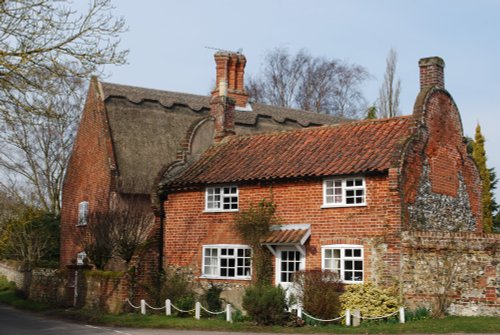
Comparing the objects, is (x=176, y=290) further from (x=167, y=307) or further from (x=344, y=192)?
(x=344, y=192)

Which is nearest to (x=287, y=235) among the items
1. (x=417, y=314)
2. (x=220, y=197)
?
(x=220, y=197)

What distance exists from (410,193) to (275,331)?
666 centimetres

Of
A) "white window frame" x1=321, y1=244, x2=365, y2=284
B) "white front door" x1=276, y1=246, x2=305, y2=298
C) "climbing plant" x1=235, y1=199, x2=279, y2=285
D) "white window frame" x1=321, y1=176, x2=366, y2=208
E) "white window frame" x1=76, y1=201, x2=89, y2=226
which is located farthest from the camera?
"white window frame" x1=76, y1=201, x2=89, y2=226

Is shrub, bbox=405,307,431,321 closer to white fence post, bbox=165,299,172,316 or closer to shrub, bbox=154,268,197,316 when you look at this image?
shrub, bbox=154,268,197,316

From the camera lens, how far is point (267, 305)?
23266 millimetres

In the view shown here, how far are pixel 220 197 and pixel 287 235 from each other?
3.94 meters

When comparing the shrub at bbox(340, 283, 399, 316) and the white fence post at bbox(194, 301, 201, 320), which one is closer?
the shrub at bbox(340, 283, 399, 316)

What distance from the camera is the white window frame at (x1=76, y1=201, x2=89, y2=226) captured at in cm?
3753

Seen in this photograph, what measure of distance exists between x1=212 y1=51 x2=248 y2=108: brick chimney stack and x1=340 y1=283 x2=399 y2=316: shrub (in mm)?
19648

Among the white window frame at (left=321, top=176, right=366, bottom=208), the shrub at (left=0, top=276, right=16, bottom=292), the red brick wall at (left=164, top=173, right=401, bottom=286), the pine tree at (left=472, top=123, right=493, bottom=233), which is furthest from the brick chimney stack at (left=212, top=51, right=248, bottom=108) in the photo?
the white window frame at (left=321, top=176, right=366, bottom=208)

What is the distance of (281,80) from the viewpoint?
206 feet

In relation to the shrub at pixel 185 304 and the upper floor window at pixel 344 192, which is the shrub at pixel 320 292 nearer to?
the upper floor window at pixel 344 192

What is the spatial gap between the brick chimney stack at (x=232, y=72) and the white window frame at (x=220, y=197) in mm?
12447

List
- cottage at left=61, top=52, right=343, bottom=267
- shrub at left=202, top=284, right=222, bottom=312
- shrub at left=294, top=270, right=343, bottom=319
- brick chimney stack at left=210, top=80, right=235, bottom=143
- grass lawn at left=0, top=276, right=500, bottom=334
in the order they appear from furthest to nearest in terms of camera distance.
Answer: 1. cottage at left=61, top=52, right=343, bottom=267
2. brick chimney stack at left=210, top=80, right=235, bottom=143
3. shrub at left=202, top=284, right=222, bottom=312
4. shrub at left=294, top=270, right=343, bottom=319
5. grass lawn at left=0, top=276, right=500, bottom=334
